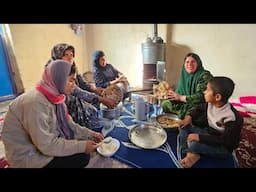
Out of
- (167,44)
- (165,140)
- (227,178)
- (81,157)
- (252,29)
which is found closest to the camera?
(227,178)

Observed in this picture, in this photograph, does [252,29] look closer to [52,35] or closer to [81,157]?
[81,157]

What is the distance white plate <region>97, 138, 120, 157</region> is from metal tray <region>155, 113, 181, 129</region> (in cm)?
43

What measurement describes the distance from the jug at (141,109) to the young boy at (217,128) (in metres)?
0.50

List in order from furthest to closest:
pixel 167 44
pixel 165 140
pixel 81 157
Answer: pixel 167 44 → pixel 165 140 → pixel 81 157

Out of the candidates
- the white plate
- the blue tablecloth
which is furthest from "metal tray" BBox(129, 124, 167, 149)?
the white plate

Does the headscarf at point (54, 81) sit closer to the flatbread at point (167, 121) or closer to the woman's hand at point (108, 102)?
the woman's hand at point (108, 102)

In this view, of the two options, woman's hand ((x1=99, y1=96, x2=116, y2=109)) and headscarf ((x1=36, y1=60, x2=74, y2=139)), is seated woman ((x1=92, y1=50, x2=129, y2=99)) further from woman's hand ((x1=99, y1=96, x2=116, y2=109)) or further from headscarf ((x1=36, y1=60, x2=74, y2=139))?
headscarf ((x1=36, y1=60, x2=74, y2=139))

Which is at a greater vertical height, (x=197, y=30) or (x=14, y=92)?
(x=197, y=30)

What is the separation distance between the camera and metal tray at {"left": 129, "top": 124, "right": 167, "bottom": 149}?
53.4 inches

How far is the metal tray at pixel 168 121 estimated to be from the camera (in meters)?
1.50
